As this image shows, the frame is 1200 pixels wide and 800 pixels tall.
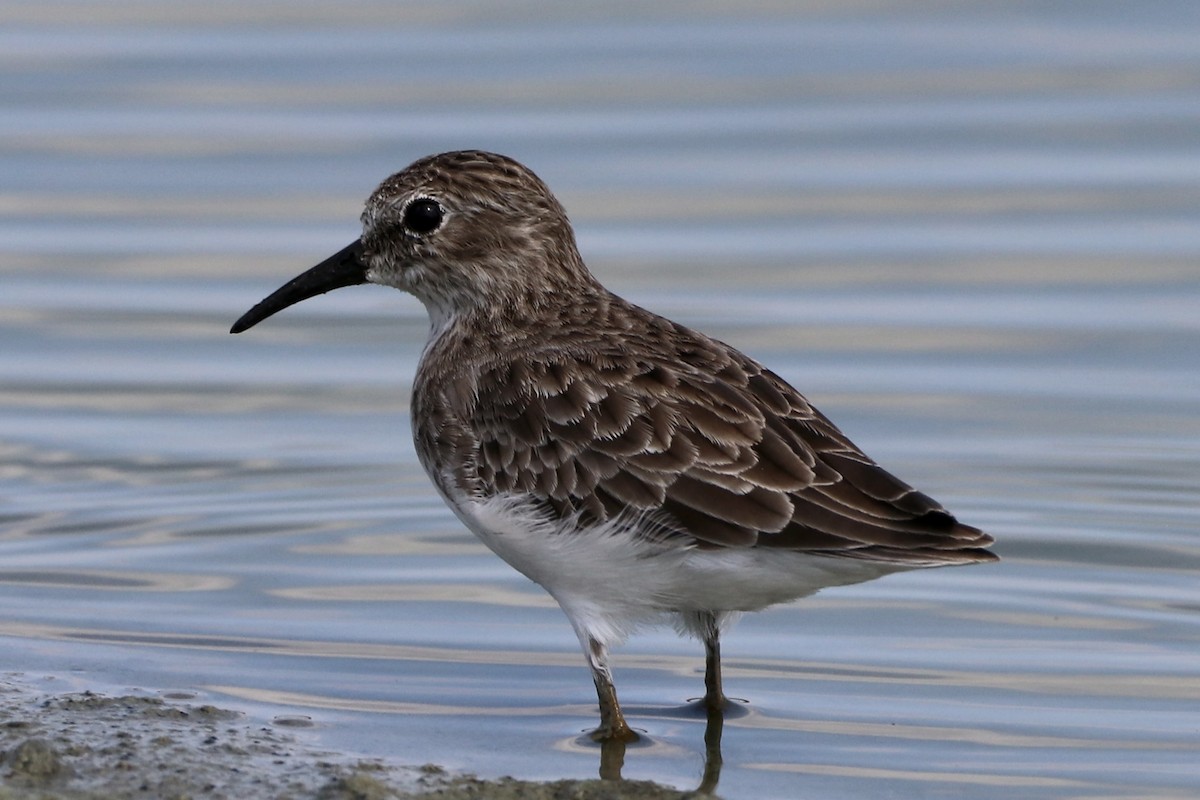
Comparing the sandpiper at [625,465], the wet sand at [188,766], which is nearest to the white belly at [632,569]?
the sandpiper at [625,465]

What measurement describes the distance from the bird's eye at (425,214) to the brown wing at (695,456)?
3.14 feet

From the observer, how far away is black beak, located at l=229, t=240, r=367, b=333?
1007cm

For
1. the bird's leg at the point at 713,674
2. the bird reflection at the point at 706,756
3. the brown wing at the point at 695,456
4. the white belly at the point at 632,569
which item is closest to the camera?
the brown wing at the point at 695,456

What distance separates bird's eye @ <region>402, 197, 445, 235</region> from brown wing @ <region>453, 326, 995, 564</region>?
3.14 feet

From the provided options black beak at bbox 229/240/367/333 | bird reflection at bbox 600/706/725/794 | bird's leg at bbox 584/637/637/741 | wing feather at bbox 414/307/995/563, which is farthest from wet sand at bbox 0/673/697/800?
black beak at bbox 229/240/367/333

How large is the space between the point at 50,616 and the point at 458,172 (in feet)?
9.58

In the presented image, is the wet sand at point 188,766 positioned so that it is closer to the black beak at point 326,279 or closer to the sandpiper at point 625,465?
the sandpiper at point 625,465

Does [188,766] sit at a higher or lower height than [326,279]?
lower

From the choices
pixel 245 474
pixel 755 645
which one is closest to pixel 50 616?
pixel 245 474

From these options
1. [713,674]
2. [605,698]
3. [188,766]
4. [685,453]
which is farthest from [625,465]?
[188,766]

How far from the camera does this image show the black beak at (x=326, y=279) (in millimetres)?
10070

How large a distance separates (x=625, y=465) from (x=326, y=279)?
93.6 inches

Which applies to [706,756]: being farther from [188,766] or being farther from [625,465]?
[188,766]

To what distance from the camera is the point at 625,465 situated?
846 centimetres
